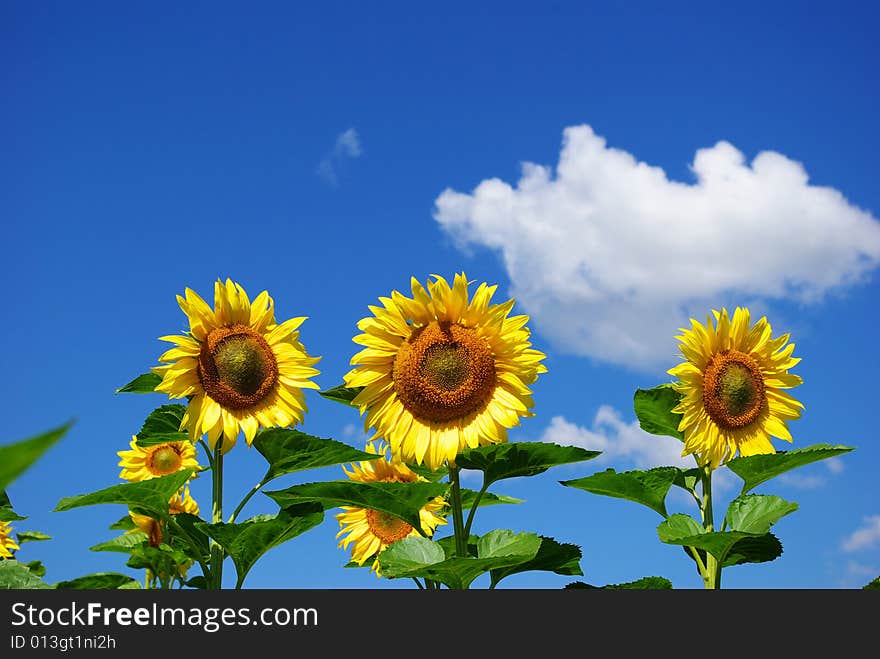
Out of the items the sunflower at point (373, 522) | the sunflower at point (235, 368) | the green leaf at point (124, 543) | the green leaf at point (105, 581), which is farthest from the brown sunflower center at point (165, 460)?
the sunflower at point (235, 368)

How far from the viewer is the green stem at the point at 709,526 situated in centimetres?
466

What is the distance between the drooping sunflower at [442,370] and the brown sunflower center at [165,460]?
12.1ft

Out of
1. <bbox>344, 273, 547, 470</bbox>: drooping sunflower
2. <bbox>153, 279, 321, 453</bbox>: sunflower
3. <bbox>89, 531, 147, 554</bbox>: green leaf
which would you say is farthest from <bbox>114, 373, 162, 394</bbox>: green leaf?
<bbox>89, 531, 147, 554</bbox>: green leaf

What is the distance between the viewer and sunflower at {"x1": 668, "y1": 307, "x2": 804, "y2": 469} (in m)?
5.19

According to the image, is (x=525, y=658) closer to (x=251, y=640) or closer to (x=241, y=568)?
(x=251, y=640)

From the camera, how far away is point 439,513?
6242 millimetres

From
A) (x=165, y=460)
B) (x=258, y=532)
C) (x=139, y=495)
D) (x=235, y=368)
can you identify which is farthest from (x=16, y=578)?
(x=165, y=460)

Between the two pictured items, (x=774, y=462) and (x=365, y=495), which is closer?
(x=365, y=495)

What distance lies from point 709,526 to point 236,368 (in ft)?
9.44

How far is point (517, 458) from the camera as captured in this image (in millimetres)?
4246

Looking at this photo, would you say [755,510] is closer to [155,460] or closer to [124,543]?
[124,543]

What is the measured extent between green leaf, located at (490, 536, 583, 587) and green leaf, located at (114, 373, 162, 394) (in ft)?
7.65

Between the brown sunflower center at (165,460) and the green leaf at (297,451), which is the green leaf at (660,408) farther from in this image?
the brown sunflower center at (165,460)

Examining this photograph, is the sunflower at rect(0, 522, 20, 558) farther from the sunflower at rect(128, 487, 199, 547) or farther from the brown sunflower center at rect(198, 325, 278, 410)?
the brown sunflower center at rect(198, 325, 278, 410)
